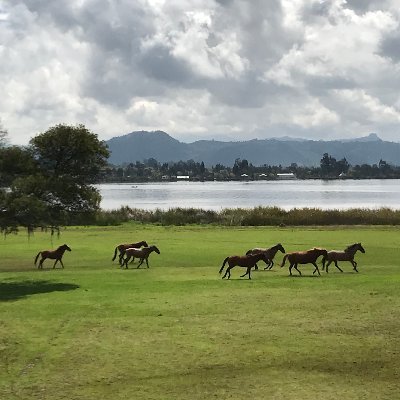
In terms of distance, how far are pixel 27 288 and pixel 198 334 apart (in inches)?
417

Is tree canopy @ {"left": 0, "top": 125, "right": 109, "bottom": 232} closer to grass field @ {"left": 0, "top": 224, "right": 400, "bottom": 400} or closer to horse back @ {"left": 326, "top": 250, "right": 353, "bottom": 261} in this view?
grass field @ {"left": 0, "top": 224, "right": 400, "bottom": 400}

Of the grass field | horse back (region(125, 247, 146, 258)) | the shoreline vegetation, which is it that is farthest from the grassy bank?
the grass field

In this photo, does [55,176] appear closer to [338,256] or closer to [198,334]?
[198,334]

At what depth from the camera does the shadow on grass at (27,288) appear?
71.5 feet

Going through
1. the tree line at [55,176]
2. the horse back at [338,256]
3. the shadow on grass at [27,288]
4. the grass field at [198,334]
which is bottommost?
the shadow on grass at [27,288]

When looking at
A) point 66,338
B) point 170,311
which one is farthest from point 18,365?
point 170,311

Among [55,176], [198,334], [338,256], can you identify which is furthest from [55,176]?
[338,256]

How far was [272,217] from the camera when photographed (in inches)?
2522

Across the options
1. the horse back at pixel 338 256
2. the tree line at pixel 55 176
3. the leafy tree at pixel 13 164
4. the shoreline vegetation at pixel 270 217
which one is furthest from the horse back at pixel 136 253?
the shoreline vegetation at pixel 270 217

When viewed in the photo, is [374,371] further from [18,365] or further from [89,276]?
[89,276]

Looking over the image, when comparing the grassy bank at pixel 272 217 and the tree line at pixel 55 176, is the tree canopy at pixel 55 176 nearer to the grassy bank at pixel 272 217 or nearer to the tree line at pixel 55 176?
the tree line at pixel 55 176

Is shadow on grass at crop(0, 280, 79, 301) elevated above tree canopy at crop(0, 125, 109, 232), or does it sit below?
below

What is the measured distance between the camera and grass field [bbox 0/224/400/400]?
1163 centimetres

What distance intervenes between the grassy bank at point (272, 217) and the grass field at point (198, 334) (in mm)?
34672
